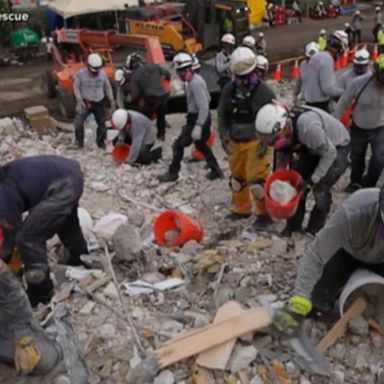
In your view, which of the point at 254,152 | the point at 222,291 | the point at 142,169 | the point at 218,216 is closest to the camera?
the point at 222,291

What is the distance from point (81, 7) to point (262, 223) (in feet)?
35.6

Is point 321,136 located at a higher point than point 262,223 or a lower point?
higher

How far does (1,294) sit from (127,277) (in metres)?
1.47

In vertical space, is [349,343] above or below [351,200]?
below

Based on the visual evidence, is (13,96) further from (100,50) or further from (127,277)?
(127,277)

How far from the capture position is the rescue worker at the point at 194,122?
24.5ft

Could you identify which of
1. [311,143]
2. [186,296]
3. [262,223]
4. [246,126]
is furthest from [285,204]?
[186,296]

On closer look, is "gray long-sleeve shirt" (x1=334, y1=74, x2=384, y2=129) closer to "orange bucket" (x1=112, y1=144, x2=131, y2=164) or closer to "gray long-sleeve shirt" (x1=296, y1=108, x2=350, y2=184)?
"gray long-sleeve shirt" (x1=296, y1=108, x2=350, y2=184)

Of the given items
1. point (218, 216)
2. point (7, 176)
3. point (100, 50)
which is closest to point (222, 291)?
point (7, 176)

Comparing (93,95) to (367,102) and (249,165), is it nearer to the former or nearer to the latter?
(249,165)

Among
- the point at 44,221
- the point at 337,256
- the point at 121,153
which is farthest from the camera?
the point at 121,153

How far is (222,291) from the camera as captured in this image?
4.43 metres

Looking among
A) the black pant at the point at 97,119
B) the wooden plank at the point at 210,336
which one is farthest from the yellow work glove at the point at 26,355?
the black pant at the point at 97,119

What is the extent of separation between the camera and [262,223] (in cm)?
615
